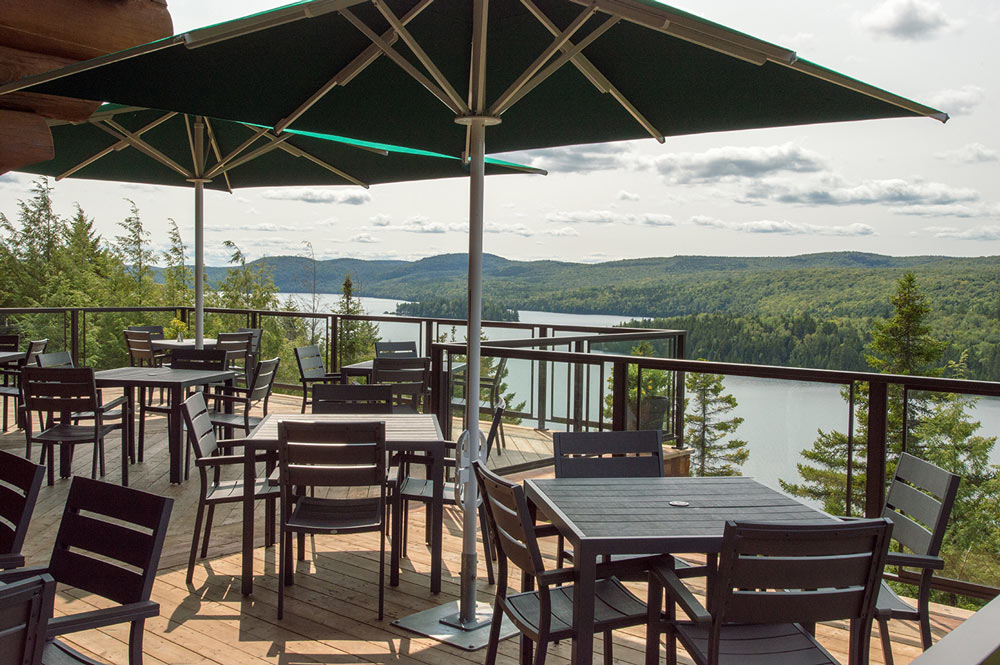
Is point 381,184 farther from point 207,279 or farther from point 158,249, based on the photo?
point 158,249

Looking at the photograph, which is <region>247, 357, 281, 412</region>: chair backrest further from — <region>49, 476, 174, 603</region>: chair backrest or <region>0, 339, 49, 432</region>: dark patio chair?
<region>49, 476, 174, 603</region>: chair backrest

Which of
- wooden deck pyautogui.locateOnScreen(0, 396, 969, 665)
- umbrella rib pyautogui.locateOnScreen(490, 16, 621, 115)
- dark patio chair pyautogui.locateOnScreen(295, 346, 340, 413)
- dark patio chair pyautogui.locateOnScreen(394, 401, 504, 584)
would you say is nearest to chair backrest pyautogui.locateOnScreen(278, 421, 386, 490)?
dark patio chair pyautogui.locateOnScreen(394, 401, 504, 584)

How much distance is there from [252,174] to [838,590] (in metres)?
6.88

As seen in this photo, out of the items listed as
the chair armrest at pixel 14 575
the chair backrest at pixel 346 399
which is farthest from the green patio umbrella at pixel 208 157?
the chair armrest at pixel 14 575

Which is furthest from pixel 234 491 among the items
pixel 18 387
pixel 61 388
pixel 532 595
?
pixel 18 387

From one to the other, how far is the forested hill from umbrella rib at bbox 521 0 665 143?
58.8 ft

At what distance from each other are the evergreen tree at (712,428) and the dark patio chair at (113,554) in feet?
11.4

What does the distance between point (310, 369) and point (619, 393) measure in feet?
13.8

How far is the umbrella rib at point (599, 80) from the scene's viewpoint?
2961 mm

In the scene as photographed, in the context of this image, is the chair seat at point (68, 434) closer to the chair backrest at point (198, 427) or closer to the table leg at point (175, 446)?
the table leg at point (175, 446)

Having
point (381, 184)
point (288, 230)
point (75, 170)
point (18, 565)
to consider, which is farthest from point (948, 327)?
point (18, 565)

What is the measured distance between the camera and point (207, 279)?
59.6 ft

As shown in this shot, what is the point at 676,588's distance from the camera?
234 cm

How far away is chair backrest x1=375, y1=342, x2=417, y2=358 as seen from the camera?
7910 mm
